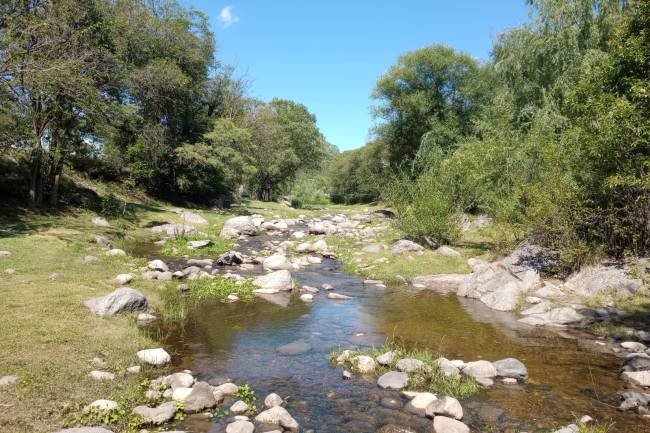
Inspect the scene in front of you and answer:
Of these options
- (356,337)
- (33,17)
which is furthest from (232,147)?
(356,337)

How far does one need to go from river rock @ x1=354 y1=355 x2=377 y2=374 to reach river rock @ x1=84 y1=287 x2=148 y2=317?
602 centimetres

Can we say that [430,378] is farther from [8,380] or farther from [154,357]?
[8,380]

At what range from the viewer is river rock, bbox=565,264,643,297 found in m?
13.0

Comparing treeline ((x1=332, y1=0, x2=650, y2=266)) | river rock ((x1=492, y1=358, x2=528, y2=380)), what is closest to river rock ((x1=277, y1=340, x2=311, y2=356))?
river rock ((x1=492, y1=358, x2=528, y2=380))

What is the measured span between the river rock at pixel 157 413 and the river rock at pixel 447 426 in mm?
4043

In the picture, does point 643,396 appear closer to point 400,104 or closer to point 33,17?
point 33,17

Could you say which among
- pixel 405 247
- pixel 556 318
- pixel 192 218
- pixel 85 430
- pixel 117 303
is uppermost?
pixel 405 247

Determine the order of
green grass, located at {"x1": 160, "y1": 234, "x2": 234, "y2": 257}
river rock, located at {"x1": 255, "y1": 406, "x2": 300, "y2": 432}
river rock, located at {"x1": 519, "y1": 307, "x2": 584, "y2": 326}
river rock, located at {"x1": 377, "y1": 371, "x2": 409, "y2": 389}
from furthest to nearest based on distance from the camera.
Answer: green grass, located at {"x1": 160, "y1": 234, "x2": 234, "y2": 257} → river rock, located at {"x1": 519, "y1": 307, "x2": 584, "y2": 326} → river rock, located at {"x1": 377, "y1": 371, "x2": 409, "y2": 389} → river rock, located at {"x1": 255, "y1": 406, "x2": 300, "y2": 432}

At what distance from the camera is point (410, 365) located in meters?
8.36

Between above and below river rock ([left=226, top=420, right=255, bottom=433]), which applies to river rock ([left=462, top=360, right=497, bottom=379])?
above

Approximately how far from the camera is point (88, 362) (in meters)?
7.47

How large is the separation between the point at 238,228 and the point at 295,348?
64.7 feet

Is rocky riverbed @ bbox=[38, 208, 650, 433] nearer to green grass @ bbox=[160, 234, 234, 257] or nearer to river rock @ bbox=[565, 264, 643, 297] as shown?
river rock @ bbox=[565, 264, 643, 297]

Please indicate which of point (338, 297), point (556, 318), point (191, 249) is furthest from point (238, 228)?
point (556, 318)
